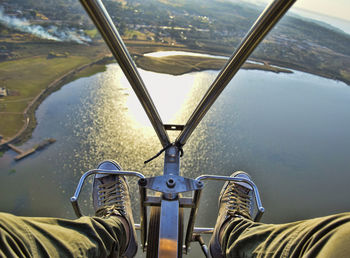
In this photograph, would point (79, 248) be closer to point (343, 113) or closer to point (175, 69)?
point (175, 69)

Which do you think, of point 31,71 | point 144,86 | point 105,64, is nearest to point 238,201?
point 144,86

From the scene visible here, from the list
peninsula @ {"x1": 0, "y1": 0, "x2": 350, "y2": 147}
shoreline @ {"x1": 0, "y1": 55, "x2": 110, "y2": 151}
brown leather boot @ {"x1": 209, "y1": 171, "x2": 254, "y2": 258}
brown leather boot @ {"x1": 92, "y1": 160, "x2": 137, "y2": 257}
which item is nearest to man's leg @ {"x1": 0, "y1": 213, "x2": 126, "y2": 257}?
brown leather boot @ {"x1": 92, "y1": 160, "x2": 137, "y2": 257}

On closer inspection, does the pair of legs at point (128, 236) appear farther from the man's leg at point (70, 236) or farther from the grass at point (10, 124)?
the grass at point (10, 124)

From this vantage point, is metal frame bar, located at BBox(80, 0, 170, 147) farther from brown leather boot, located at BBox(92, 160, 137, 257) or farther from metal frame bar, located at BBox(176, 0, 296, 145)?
brown leather boot, located at BBox(92, 160, 137, 257)

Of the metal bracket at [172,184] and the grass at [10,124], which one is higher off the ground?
the metal bracket at [172,184]

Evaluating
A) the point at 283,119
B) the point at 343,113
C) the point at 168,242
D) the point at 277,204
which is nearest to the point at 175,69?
the point at 283,119

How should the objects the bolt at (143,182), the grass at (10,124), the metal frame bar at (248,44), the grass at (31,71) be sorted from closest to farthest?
the metal frame bar at (248,44) → the bolt at (143,182) → the grass at (10,124) → the grass at (31,71)

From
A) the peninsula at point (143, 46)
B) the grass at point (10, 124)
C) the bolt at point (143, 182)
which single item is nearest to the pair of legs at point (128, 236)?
the bolt at point (143, 182)
